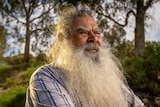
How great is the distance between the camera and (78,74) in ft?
8.93

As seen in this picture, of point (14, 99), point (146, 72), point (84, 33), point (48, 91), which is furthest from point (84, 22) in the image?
point (14, 99)

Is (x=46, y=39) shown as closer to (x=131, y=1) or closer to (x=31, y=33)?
(x=31, y=33)

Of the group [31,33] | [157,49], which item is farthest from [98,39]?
[31,33]

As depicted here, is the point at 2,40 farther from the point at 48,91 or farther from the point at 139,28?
the point at 48,91

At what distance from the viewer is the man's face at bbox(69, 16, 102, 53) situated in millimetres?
2775

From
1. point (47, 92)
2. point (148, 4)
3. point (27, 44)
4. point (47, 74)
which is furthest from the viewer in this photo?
point (27, 44)

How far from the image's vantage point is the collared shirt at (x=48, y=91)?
2.45 m

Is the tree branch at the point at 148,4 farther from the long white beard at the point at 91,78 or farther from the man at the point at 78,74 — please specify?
the long white beard at the point at 91,78

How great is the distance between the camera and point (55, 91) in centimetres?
250

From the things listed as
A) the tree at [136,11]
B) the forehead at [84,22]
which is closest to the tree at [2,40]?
the tree at [136,11]

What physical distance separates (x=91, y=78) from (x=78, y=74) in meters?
0.10

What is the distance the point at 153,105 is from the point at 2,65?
46.7ft

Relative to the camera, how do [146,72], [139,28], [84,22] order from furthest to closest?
1. [139,28]
2. [146,72]
3. [84,22]

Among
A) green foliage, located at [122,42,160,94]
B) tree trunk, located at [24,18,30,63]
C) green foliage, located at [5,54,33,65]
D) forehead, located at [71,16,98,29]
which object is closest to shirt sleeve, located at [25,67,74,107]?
forehead, located at [71,16,98,29]
